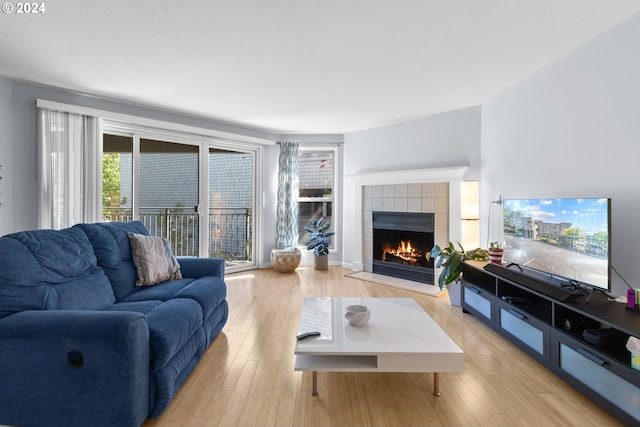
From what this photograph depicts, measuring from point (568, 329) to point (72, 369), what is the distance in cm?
278

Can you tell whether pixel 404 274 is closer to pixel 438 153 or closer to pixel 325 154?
pixel 438 153

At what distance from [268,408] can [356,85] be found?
2.98m

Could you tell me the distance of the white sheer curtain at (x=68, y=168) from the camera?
3.33 m

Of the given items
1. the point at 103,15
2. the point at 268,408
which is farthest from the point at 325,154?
the point at 268,408

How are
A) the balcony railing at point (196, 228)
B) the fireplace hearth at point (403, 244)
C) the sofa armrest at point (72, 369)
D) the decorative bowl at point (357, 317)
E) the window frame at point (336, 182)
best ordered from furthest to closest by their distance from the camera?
1. the window frame at point (336, 182)
2. the fireplace hearth at point (403, 244)
3. the balcony railing at point (196, 228)
4. the decorative bowl at point (357, 317)
5. the sofa armrest at point (72, 369)

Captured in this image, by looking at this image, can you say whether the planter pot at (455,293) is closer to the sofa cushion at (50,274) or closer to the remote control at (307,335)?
the remote control at (307,335)

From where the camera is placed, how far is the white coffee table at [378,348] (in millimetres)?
1771

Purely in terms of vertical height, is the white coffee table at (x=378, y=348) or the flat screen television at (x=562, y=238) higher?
the flat screen television at (x=562, y=238)

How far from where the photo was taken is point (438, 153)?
14.6ft

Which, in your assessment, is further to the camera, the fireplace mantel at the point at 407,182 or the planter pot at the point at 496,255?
the fireplace mantel at the point at 407,182

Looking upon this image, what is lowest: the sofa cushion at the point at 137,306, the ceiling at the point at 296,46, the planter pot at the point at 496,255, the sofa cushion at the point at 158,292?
the sofa cushion at the point at 137,306

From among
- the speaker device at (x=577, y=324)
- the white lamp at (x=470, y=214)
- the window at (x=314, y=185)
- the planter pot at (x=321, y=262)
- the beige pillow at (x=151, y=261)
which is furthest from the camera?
the window at (x=314, y=185)

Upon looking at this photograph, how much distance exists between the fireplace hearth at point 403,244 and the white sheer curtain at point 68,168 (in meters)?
3.83

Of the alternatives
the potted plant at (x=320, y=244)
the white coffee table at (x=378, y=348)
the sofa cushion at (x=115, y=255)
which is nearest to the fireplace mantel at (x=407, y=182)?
the potted plant at (x=320, y=244)
